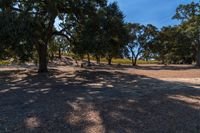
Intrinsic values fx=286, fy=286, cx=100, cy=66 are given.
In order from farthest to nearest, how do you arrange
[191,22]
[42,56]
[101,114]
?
[191,22] → [42,56] → [101,114]

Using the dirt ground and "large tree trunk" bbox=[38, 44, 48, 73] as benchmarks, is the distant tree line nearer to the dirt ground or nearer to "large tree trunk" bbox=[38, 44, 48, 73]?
"large tree trunk" bbox=[38, 44, 48, 73]

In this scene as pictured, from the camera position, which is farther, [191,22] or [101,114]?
[191,22]

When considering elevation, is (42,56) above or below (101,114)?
above

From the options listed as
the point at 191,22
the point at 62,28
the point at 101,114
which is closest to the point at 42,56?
the point at 62,28

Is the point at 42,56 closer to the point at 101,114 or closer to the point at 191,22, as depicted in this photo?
the point at 101,114

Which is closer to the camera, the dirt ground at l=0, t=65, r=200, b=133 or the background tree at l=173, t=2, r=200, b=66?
the dirt ground at l=0, t=65, r=200, b=133

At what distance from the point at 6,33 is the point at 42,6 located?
5.99 metres

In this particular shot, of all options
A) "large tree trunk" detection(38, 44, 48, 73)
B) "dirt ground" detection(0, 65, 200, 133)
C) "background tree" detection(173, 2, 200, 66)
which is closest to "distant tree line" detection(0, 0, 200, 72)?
"large tree trunk" detection(38, 44, 48, 73)

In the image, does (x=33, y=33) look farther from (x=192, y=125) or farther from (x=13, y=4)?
(x=192, y=125)

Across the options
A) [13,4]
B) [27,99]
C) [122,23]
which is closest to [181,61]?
[122,23]

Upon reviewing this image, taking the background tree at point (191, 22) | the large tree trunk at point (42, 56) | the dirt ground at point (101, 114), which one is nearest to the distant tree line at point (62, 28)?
the large tree trunk at point (42, 56)

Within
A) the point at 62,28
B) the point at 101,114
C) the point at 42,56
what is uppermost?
the point at 62,28

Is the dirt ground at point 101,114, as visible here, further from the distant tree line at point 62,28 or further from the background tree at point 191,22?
the background tree at point 191,22

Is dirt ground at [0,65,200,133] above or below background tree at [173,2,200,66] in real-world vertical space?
below
